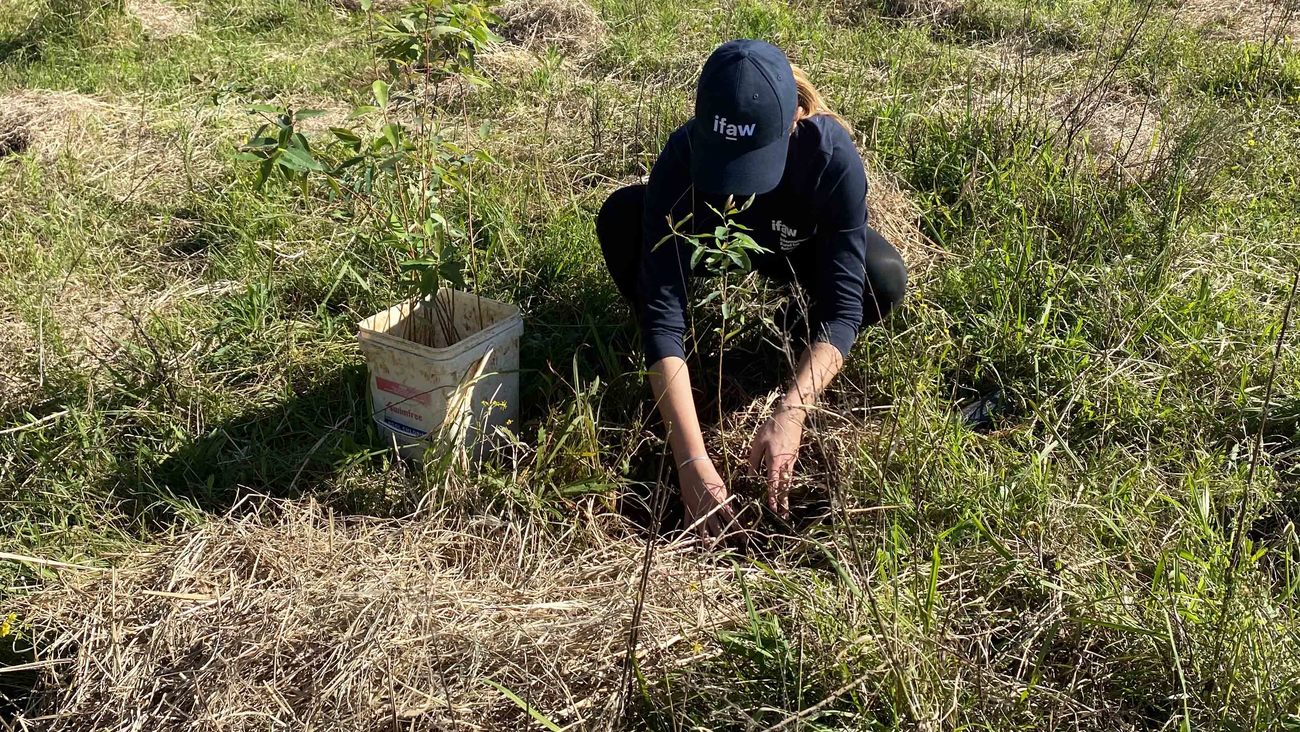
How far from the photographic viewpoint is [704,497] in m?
2.15

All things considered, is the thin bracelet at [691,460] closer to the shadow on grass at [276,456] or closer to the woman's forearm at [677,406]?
the woman's forearm at [677,406]

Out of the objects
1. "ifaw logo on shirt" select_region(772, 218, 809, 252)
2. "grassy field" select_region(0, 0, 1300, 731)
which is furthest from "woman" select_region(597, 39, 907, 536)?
"grassy field" select_region(0, 0, 1300, 731)

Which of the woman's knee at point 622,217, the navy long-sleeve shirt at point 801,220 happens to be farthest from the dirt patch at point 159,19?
the navy long-sleeve shirt at point 801,220

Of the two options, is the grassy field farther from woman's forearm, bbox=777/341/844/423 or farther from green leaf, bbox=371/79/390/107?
green leaf, bbox=371/79/390/107

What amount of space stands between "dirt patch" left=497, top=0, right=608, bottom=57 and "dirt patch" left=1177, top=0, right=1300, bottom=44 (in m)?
2.76

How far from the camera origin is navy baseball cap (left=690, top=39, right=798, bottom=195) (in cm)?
202

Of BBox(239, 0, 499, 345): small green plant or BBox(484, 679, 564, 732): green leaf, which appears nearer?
BBox(484, 679, 564, 732): green leaf

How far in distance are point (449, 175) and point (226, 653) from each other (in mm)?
1082

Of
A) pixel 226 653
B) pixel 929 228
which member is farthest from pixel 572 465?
pixel 929 228

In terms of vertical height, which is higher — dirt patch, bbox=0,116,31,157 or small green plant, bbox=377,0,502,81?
small green plant, bbox=377,0,502,81

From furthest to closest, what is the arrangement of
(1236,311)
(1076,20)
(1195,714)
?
(1076,20) → (1236,311) → (1195,714)

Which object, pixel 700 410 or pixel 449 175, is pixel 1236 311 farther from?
pixel 449 175

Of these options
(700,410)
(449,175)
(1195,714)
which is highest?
(449,175)

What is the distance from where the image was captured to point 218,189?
372cm
